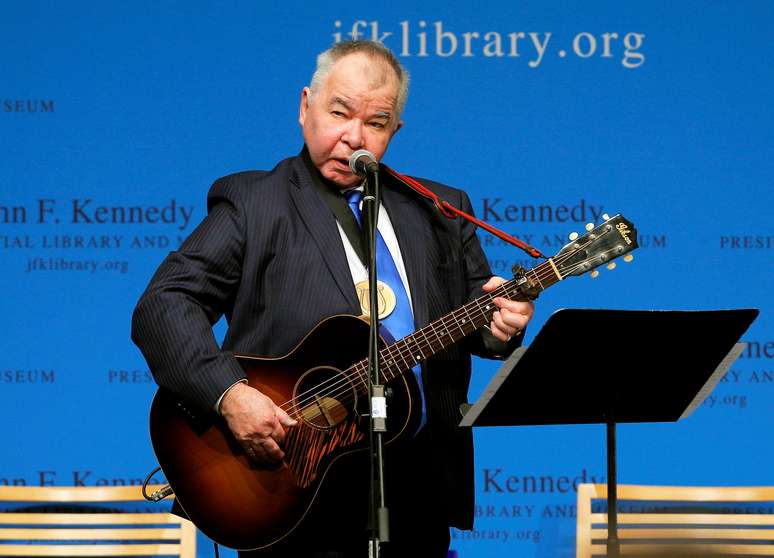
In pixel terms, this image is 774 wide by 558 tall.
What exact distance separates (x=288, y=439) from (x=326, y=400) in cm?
14

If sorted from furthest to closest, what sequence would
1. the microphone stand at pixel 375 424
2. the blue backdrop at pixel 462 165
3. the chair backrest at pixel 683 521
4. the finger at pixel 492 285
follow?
the blue backdrop at pixel 462 165 → the chair backrest at pixel 683 521 → the finger at pixel 492 285 → the microphone stand at pixel 375 424

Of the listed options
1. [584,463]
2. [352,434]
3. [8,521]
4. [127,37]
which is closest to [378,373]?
[352,434]

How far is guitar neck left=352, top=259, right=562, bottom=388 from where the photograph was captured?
2.71 m

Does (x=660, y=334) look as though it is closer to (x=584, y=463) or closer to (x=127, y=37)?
(x=584, y=463)

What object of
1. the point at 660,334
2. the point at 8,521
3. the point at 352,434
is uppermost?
the point at 660,334

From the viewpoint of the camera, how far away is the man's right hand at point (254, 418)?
2584 millimetres

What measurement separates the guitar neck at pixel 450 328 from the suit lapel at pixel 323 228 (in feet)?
0.51

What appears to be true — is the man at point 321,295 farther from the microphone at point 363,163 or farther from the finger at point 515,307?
the microphone at point 363,163

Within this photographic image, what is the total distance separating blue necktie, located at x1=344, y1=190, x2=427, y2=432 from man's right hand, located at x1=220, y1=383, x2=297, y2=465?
0.36 meters

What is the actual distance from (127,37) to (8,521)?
201 cm

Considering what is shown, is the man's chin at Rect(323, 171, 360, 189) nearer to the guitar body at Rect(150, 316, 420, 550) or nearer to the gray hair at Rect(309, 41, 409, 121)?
the gray hair at Rect(309, 41, 409, 121)

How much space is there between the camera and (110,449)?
14.2ft

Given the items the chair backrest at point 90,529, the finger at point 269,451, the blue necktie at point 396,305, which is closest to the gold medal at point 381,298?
the blue necktie at point 396,305

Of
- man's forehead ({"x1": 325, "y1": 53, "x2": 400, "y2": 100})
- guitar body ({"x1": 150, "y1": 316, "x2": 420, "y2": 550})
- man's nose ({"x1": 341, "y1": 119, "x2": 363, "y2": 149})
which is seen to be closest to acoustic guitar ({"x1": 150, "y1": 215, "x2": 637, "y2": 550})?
guitar body ({"x1": 150, "y1": 316, "x2": 420, "y2": 550})
